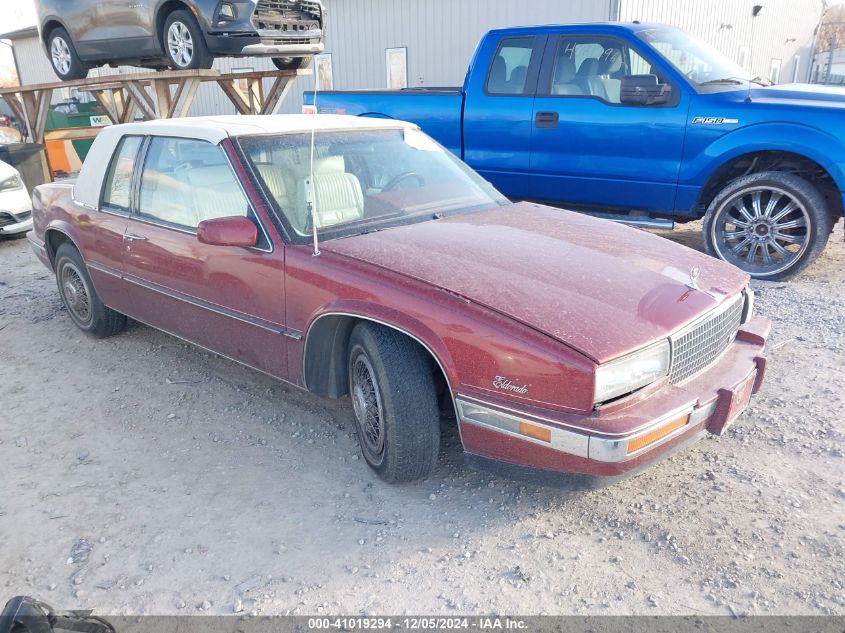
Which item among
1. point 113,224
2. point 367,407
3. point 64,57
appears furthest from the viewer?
point 64,57

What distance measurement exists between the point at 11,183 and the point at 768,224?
26.9 feet

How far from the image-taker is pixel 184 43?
27.2ft

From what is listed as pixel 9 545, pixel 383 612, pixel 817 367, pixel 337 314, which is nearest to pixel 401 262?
pixel 337 314

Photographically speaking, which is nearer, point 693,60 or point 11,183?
point 693,60

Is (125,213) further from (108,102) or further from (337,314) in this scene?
(108,102)

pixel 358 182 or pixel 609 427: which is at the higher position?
pixel 358 182

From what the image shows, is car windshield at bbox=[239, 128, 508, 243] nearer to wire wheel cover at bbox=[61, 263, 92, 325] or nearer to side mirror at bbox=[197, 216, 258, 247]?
side mirror at bbox=[197, 216, 258, 247]

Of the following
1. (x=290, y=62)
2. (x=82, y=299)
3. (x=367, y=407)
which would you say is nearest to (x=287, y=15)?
(x=290, y=62)

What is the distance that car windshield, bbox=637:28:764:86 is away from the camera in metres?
5.87

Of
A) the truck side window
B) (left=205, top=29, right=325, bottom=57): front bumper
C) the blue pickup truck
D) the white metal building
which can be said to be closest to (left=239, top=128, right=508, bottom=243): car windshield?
the blue pickup truck

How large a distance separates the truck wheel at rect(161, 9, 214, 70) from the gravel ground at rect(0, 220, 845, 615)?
5420 mm

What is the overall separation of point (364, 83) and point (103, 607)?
1578cm

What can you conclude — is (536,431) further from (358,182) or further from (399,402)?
(358,182)

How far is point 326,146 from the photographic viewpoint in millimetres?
3650
